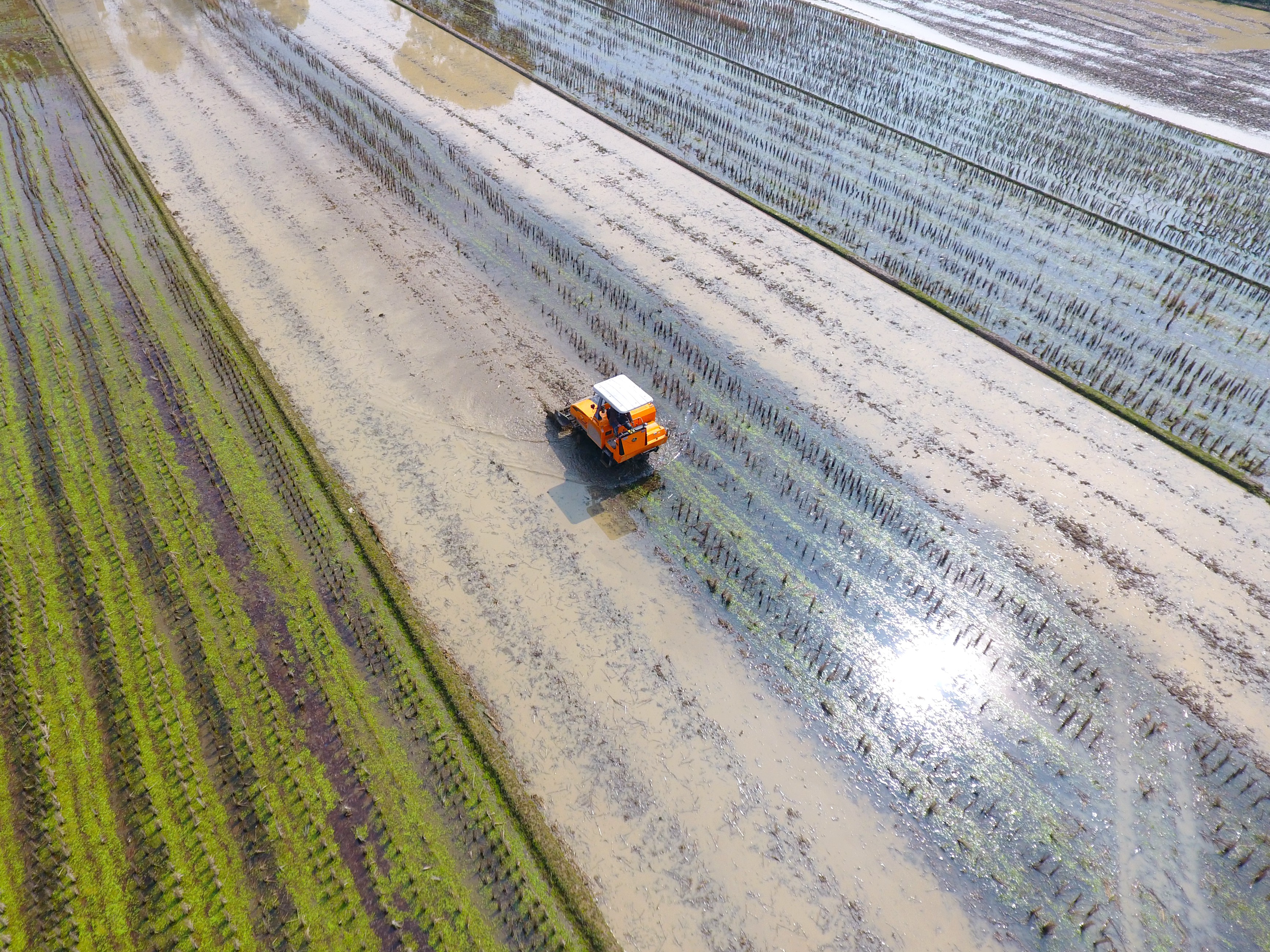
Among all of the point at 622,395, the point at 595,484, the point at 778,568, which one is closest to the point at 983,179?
the point at 622,395

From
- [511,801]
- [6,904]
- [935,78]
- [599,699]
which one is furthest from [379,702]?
[935,78]

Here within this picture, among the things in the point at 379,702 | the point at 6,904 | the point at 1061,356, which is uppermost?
the point at 1061,356

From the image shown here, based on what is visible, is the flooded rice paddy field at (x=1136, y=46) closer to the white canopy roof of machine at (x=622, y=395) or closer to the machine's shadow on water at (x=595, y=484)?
the white canopy roof of machine at (x=622, y=395)

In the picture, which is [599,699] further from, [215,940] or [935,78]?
[935,78]

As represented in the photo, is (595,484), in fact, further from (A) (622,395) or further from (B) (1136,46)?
(B) (1136,46)

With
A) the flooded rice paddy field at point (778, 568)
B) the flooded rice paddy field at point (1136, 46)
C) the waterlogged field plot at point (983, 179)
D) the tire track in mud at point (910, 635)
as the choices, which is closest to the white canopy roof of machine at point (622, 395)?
the flooded rice paddy field at point (778, 568)

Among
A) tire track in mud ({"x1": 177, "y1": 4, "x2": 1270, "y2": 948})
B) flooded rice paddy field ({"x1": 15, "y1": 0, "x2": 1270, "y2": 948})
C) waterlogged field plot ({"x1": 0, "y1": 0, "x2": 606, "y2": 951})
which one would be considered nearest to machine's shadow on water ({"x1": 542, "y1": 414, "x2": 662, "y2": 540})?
flooded rice paddy field ({"x1": 15, "y1": 0, "x2": 1270, "y2": 948})
